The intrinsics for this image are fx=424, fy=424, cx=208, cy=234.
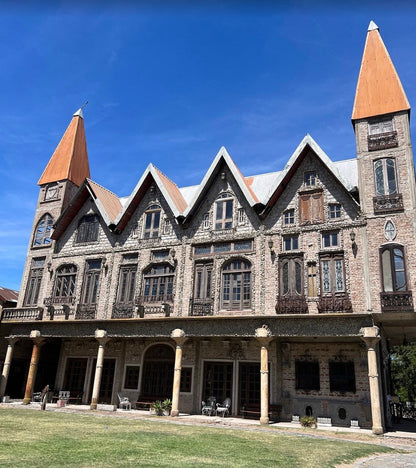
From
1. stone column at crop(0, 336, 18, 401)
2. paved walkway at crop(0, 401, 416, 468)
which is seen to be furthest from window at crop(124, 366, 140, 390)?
stone column at crop(0, 336, 18, 401)

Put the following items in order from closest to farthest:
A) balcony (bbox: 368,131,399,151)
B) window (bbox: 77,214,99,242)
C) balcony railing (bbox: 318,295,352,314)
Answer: balcony railing (bbox: 318,295,352,314) < balcony (bbox: 368,131,399,151) < window (bbox: 77,214,99,242)

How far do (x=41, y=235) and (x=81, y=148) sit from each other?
695 centimetres

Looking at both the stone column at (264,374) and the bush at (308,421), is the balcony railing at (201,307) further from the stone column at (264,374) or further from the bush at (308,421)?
the bush at (308,421)

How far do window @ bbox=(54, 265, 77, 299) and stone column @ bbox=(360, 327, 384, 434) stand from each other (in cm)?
1684

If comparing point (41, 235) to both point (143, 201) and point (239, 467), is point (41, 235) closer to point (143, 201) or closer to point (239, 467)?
point (143, 201)

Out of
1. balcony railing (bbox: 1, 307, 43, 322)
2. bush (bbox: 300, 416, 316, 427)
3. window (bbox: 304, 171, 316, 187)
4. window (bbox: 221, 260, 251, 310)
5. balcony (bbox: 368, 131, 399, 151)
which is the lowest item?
bush (bbox: 300, 416, 316, 427)

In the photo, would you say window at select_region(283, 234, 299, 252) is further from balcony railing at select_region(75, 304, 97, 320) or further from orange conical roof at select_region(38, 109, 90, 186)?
orange conical roof at select_region(38, 109, 90, 186)

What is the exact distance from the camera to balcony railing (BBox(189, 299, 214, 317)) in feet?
70.3

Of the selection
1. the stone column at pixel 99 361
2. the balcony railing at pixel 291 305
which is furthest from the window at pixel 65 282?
the balcony railing at pixel 291 305

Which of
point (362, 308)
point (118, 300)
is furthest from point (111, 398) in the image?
point (362, 308)

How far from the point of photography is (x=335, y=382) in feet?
62.5

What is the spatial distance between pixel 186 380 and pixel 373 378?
9.50 m

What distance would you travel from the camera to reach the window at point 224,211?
22.8 metres

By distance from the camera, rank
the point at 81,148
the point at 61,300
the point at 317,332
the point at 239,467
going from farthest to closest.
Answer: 1. the point at 81,148
2. the point at 61,300
3. the point at 317,332
4. the point at 239,467
